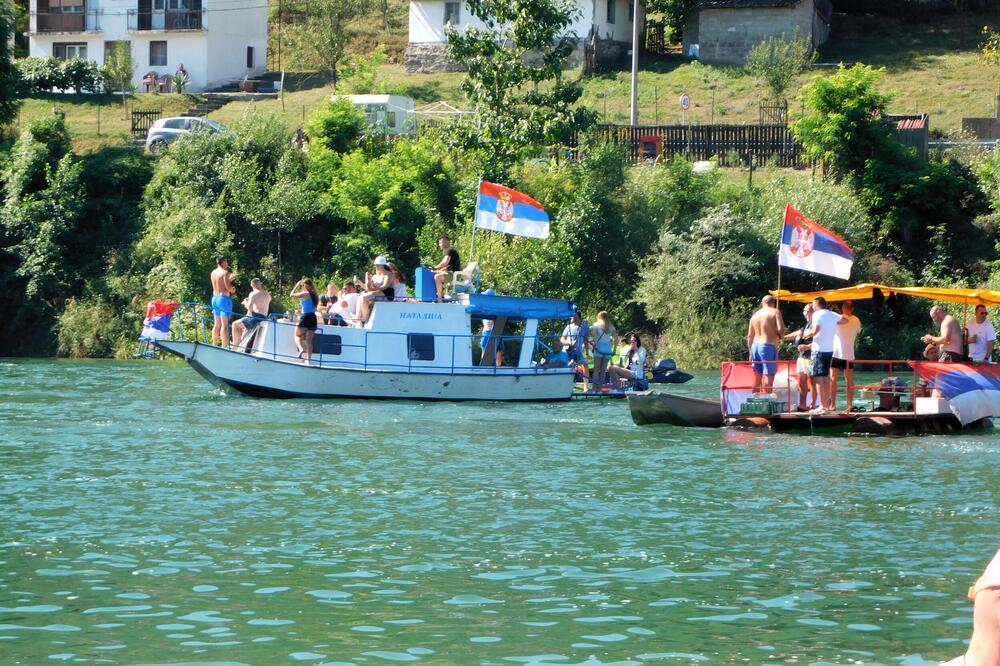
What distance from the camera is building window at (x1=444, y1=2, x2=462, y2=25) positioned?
74.7 metres

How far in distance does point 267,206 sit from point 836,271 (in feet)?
101

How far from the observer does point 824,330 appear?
25.1 metres

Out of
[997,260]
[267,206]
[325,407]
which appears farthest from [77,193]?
[997,260]

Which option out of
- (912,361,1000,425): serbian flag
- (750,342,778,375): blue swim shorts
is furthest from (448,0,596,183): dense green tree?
(912,361,1000,425): serbian flag

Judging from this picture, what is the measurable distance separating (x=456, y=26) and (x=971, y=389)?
52076mm

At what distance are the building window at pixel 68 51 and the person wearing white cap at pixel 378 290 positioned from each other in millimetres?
51181

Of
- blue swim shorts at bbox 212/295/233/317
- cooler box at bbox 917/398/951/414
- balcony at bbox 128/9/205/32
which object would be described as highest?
balcony at bbox 128/9/205/32

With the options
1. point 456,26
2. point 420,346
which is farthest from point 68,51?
point 420,346

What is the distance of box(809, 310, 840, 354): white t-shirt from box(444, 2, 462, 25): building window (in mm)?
52148

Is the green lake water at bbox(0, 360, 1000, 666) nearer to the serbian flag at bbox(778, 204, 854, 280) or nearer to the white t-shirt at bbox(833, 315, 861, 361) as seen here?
the white t-shirt at bbox(833, 315, 861, 361)

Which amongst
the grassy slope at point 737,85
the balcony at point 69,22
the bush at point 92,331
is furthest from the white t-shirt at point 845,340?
the balcony at point 69,22

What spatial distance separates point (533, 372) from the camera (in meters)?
33.5

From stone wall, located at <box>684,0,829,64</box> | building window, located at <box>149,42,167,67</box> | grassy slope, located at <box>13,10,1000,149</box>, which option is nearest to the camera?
grassy slope, located at <box>13,10,1000,149</box>

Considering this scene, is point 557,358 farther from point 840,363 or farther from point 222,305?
point 840,363
